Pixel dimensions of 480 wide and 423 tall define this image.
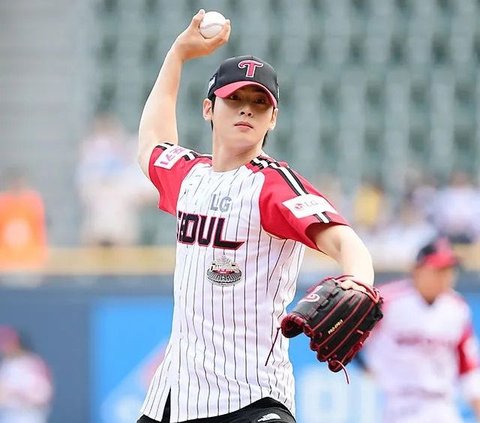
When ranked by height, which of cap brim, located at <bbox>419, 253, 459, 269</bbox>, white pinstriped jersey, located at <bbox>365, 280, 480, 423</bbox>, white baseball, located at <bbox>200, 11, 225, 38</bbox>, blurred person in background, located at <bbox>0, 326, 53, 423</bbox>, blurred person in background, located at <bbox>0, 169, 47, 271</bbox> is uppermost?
white baseball, located at <bbox>200, 11, 225, 38</bbox>

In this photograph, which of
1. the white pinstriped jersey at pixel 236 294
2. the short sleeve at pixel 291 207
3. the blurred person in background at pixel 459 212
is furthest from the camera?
the blurred person in background at pixel 459 212

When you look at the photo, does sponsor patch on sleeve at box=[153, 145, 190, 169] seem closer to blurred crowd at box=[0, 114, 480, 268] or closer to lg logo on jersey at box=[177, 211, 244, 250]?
lg logo on jersey at box=[177, 211, 244, 250]

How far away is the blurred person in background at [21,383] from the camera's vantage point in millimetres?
11375

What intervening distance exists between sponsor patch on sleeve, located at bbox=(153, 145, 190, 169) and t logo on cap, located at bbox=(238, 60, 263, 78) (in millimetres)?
535

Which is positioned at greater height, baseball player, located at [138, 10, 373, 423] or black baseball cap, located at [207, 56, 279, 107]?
black baseball cap, located at [207, 56, 279, 107]

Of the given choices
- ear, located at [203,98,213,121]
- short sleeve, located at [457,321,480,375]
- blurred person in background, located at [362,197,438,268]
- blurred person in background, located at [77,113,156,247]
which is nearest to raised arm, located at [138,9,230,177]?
ear, located at [203,98,213,121]

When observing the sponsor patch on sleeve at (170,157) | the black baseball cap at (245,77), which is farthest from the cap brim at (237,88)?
the sponsor patch on sleeve at (170,157)

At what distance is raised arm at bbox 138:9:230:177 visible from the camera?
17.1 ft

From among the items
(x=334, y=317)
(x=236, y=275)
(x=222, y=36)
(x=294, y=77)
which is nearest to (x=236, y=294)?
(x=236, y=275)

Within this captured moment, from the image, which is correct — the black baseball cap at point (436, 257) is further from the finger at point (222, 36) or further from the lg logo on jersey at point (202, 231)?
the lg logo on jersey at point (202, 231)

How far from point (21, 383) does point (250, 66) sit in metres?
7.29

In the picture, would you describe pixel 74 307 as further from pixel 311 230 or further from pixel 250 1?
pixel 311 230

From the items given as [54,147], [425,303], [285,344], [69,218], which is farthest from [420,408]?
[54,147]

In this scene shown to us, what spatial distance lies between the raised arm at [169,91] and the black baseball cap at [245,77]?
1.88 feet
